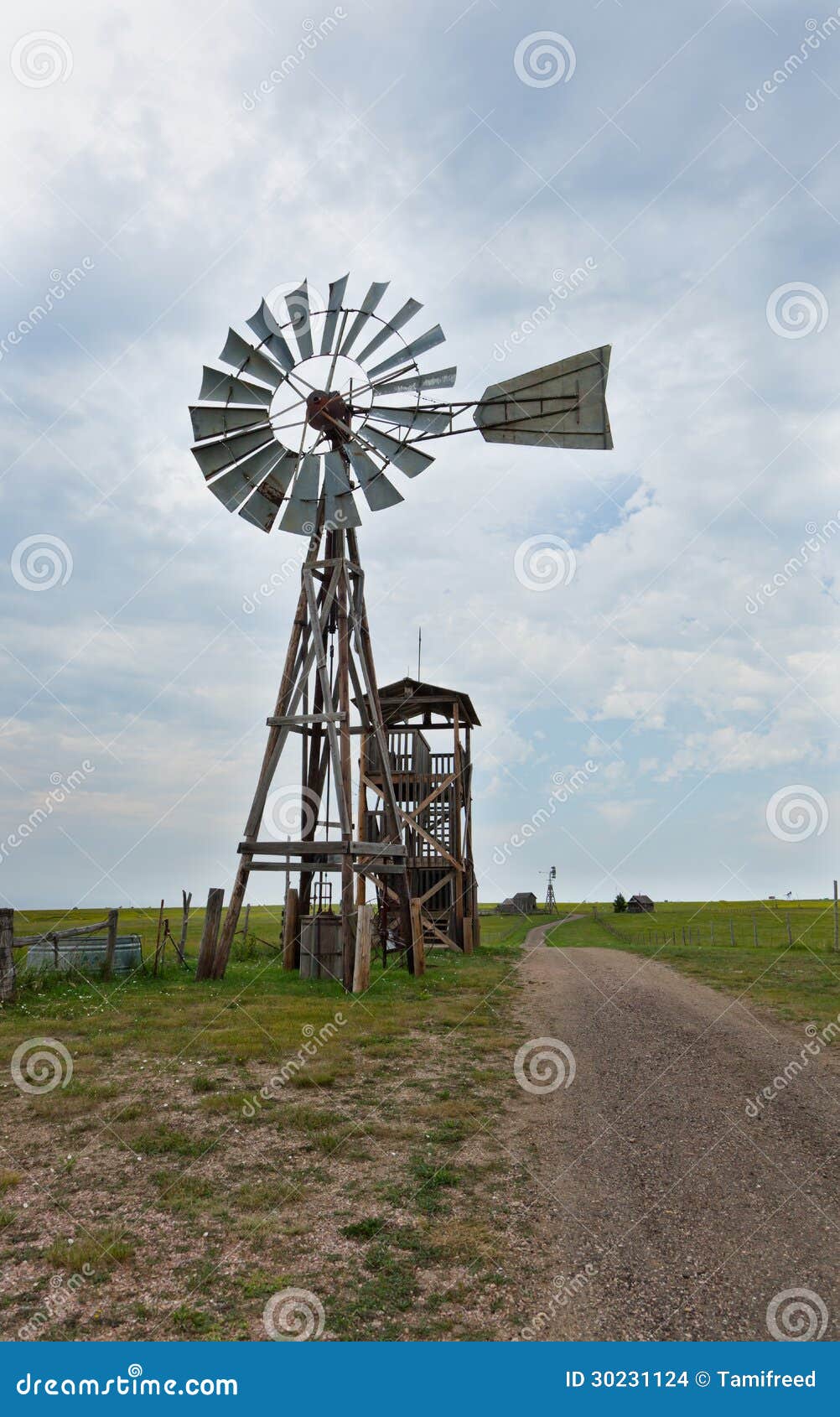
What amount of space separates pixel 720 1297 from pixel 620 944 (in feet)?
106

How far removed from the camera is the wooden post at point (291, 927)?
19156 mm

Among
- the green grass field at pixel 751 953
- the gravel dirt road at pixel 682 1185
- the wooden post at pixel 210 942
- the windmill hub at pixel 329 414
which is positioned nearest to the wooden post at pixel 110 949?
the wooden post at pixel 210 942

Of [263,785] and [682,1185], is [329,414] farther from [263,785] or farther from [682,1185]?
[682,1185]

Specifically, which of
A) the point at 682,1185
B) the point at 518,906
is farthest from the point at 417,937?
the point at 518,906

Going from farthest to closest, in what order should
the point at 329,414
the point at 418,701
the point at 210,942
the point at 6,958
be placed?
1. the point at 418,701
2. the point at 329,414
3. the point at 210,942
4. the point at 6,958

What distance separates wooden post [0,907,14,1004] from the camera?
46.2ft

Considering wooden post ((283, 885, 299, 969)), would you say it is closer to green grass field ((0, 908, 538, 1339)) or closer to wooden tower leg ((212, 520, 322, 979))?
wooden tower leg ((212, 520, 322, 979))

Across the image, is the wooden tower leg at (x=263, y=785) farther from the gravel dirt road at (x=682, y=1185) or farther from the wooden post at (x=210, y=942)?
the gravel dirt road at (x=682, y=1185)

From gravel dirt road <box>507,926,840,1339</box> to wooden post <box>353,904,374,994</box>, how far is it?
381 cm

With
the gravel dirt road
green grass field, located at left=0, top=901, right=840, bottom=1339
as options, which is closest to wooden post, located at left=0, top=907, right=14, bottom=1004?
green grass field, located at left=0, top=901, right=840, bottom=1339

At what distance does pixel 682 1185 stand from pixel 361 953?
9.66 metres

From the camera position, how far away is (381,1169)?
7.00m

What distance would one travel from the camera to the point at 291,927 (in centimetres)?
1933

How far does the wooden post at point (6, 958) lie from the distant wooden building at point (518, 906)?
6328 centimetres
